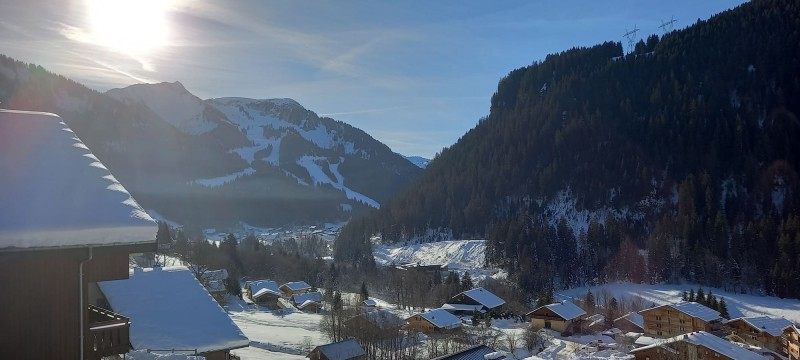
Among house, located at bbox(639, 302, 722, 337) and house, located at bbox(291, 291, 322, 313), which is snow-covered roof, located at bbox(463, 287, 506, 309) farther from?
house, located at bbox(291, 291, 322, 313)

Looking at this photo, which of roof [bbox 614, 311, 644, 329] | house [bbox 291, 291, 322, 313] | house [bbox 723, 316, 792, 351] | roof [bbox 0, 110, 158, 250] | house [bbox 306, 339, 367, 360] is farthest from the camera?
house [bbox 291, 291, 322, 313]

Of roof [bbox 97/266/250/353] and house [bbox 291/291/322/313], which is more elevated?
roof [bbox 97/266/250/353]

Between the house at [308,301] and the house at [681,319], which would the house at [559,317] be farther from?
the house at [308,301]

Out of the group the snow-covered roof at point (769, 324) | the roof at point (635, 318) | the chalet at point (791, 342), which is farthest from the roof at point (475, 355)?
the snow-covered roof at point (769, 324)

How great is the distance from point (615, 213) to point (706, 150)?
22508 mm

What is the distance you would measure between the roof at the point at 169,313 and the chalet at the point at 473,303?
44813 mm

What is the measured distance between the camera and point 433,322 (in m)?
→ 48.4

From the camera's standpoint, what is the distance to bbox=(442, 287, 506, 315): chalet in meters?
59.6

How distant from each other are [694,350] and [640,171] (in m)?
78.9

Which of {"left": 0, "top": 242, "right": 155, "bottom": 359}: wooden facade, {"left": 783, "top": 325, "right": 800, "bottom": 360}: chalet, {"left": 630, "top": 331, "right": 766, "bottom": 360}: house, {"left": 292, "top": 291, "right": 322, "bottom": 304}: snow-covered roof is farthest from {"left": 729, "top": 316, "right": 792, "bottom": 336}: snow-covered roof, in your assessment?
{"left": 0, "top": 242, "right": 155, "bottom": 359}: wooden facade

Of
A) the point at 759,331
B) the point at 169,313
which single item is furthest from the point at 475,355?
the point at 759,331

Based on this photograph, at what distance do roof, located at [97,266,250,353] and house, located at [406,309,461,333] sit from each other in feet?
111

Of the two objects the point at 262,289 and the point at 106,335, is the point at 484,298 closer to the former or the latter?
the point at 262,289

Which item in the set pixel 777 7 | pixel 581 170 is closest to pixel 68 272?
pixel 581 170
